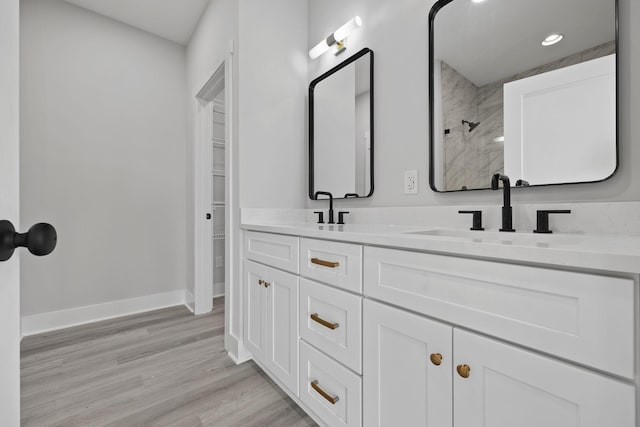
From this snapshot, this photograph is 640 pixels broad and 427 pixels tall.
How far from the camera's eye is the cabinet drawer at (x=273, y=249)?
134 cm

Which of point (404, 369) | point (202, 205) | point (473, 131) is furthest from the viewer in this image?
point (202, 205)

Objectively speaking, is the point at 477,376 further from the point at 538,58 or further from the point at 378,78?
the point at 378,78

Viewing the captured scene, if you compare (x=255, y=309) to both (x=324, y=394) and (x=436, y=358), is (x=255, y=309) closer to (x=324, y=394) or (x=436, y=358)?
(x=324, y=394)

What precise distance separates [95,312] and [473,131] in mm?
3131

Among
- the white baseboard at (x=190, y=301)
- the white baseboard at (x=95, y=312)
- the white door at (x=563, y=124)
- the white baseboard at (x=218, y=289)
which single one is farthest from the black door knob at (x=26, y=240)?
the white baseboard at (x=218, y=289)

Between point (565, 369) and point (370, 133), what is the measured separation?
4.37 feet

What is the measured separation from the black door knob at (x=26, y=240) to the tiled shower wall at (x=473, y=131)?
4.40 feet

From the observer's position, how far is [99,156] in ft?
8.21

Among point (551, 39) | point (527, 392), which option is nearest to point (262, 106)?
point (551, 39)

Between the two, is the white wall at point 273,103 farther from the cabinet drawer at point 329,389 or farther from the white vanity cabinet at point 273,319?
the cabinet drawer at point 329,389

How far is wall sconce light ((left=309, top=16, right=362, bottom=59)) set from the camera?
1.71m

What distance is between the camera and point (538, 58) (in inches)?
42.1

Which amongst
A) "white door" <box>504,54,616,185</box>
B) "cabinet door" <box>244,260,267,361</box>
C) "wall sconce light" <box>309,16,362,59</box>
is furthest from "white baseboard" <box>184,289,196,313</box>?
"white door" <box>504,54,616,185</box>
